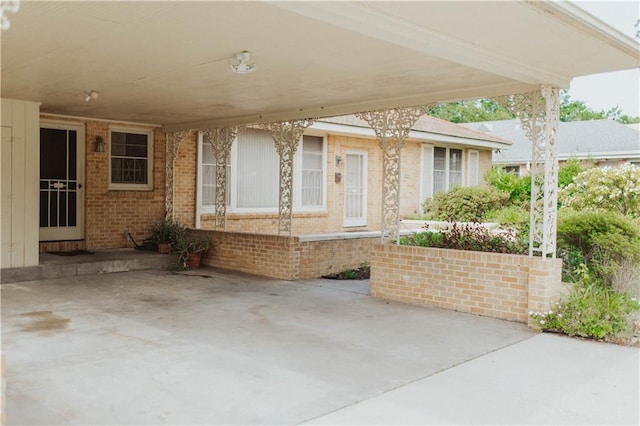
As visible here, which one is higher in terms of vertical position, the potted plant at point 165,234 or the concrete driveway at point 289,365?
the potted plant at point 165,234

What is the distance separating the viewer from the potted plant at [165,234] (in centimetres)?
1132

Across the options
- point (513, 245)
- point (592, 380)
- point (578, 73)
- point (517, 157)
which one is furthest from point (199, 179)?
point (517, 157)

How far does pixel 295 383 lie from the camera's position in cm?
458

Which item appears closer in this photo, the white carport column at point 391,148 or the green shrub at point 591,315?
the green shrub at point 591,315

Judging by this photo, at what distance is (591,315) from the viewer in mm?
6340

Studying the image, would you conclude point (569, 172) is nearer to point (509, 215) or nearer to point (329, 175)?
point (509, 215)

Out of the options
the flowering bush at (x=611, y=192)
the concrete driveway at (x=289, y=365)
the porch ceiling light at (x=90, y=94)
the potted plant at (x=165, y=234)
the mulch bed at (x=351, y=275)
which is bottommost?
the concrete driveway at (x=289, y=365)

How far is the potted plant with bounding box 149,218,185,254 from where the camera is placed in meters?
11.3

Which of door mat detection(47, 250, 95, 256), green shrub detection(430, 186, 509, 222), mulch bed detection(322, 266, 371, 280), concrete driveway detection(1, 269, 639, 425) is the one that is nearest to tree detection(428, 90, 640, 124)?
green shrub detection(430, 186, 509, 222)

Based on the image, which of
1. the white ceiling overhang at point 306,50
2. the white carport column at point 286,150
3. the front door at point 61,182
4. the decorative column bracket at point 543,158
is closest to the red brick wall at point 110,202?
the front door at point 61,182

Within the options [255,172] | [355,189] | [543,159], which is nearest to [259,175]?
[255,172]

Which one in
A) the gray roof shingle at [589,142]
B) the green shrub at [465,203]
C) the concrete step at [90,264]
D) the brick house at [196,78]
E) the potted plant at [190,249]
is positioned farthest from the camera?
the gray roof shingle at [589,142]

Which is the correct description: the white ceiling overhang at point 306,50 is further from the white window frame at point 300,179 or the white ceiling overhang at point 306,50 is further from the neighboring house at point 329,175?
the white window frame at point 300,179

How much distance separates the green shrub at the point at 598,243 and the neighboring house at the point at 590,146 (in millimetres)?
12124
